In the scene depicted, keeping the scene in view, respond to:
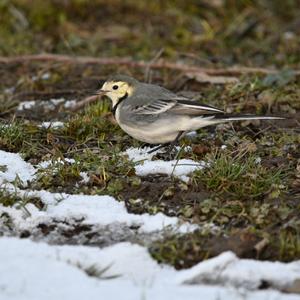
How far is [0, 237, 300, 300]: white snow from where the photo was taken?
4449mm

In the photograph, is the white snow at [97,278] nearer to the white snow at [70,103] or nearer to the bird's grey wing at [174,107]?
the bird's grey wing at [174,107]

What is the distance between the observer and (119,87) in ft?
24.3

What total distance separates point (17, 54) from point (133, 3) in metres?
2.58

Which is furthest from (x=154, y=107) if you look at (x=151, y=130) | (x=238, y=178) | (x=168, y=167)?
(x=238, y=178)

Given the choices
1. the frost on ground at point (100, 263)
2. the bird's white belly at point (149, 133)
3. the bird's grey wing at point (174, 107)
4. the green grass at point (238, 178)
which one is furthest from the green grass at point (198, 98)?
the bird's grey wing at point (174, 107)

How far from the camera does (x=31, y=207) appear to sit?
224 inches

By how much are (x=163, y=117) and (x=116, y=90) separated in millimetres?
722

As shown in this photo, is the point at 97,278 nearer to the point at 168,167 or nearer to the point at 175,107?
the point at 168,167

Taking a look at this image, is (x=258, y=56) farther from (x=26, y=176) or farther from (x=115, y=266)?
(x=115, y=266)

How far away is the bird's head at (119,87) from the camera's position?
291 inches

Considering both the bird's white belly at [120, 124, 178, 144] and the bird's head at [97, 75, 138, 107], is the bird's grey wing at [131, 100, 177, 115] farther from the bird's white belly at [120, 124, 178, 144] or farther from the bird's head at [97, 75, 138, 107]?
the bird's head at [97, 75, 138, 107]

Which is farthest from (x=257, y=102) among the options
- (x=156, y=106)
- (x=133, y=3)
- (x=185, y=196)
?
(x=133, y=3)

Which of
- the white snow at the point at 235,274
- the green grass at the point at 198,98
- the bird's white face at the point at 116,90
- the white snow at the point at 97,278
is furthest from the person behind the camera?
the bird's white face at the point at 116,90

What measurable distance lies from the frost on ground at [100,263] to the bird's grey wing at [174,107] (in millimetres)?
1391
